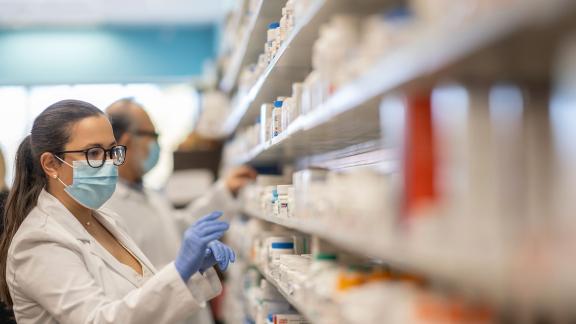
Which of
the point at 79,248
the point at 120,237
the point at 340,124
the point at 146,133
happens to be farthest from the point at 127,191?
the point at 340,124

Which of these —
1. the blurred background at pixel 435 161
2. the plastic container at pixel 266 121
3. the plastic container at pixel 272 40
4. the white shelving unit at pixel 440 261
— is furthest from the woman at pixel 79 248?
the white shelving unit at pixel 440 261

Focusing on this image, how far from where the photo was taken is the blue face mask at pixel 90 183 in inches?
113

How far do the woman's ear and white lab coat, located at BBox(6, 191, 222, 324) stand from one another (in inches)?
3.4

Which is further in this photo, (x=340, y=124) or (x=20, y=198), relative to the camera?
(x=20, y=198)

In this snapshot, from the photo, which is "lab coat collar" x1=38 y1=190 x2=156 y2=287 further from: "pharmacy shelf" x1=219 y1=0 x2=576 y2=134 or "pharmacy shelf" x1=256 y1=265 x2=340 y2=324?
"pharmacy shelf" x1=219 y1=0 x2=576 y2=134

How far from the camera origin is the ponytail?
9.61 feet

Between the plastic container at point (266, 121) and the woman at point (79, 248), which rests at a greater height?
the plastic container at point (266, 121)

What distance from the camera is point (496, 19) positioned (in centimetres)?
88

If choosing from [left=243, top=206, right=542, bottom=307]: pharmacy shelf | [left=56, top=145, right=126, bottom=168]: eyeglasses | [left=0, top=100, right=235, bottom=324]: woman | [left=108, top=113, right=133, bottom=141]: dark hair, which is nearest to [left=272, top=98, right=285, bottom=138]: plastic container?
[left=0, top=100, right=235, bottom=324]: woman

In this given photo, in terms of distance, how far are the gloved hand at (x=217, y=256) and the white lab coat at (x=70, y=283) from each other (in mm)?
212

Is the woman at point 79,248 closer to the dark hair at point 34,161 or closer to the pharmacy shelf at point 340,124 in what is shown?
the dark hair at point 34,161

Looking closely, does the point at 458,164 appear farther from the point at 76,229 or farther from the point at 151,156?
the point at 151,156

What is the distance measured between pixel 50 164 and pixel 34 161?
0.34 feet

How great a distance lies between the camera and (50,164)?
2910mm
